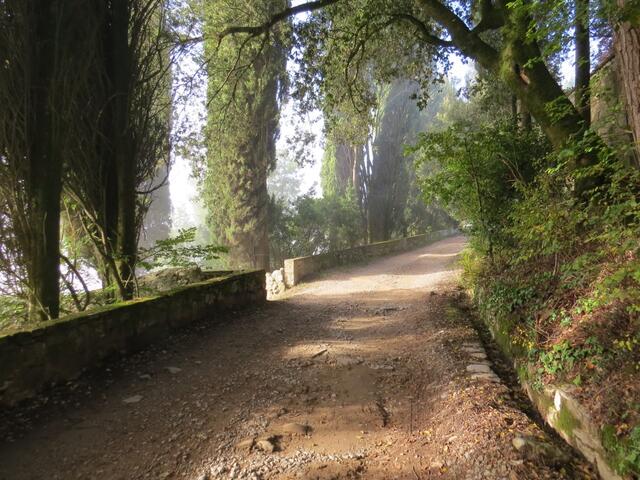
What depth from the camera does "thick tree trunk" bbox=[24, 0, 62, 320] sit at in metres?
4.47

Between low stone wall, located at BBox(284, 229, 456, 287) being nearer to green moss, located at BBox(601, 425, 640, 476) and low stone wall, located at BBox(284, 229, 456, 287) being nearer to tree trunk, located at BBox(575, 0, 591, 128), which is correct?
tree trunk, located at BBox(575, 0, 591, 128)

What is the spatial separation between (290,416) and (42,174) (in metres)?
3.80

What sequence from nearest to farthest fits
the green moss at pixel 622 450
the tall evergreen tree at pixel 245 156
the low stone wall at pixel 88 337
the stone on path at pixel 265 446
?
1. the green moss at pixel 622 450
2. the stone on path at pixel 265 446
3. the low stone wall at pixel 88 337
4. the tall evergreen tree at pixel 245 156

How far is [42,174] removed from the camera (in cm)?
450

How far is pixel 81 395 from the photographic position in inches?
150

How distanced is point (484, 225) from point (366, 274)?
601 cm

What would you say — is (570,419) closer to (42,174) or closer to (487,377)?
(487,377)

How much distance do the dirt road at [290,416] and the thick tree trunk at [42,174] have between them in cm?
119

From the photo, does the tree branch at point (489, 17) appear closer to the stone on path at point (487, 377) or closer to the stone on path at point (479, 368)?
the stone on path at point (479, 368)

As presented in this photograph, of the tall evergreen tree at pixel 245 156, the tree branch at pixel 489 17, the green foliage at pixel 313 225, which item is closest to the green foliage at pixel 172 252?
the tree branch at pixel 489 17

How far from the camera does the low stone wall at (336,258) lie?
12.1m

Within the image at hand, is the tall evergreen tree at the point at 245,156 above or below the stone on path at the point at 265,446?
above

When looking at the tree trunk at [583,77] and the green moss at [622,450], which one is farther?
the tree trunk at [583,77]

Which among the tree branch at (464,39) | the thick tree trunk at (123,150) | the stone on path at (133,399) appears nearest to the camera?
the stone on path at (133,399)
